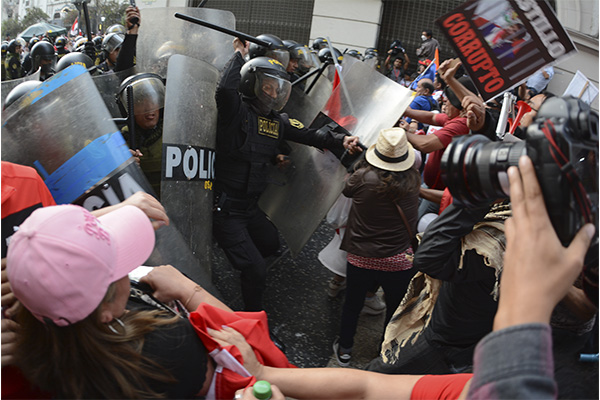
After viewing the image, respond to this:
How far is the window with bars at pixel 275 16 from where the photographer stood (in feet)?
45.3

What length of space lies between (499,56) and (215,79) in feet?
5.15

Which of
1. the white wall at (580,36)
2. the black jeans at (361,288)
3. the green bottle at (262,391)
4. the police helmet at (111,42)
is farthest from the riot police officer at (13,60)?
the white wall at (580,36)

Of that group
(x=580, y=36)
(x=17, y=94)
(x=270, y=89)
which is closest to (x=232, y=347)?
(x=17, y=94)

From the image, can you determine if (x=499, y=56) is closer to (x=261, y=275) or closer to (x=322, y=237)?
(x=261, y=275)

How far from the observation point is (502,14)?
6.92ft

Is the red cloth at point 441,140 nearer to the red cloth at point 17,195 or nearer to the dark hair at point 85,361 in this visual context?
the red cloth at point 17,195

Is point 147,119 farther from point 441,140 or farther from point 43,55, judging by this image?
point 43,55

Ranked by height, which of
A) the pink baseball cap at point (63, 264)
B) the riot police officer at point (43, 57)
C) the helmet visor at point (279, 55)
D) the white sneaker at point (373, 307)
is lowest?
the white sneaker at point (373, 307)

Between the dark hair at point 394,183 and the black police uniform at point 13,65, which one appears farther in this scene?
the black police uniform at point 13,65

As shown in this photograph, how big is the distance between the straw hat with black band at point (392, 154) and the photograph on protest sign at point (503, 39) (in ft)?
2.39

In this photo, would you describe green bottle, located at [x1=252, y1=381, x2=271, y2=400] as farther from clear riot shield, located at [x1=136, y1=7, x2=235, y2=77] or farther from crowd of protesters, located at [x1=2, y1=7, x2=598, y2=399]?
clear riot shield, located at [x1=136, y1=7, x2=235, y2=77]

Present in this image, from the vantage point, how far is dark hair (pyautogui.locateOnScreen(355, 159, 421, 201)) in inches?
116

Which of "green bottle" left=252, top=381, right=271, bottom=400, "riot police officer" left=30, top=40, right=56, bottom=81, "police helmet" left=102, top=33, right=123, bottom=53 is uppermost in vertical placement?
"green bottle" left=252, top=381, right=271, bottom=400

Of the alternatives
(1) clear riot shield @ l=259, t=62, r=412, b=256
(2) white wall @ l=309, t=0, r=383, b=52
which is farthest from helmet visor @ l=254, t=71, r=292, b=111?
(2) white wall @ l=309, t=0, r=383, b=52
